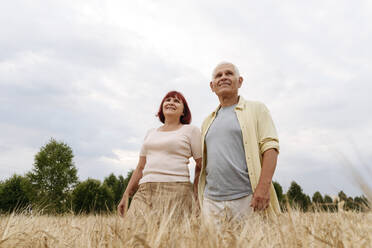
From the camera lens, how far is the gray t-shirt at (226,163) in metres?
3.29

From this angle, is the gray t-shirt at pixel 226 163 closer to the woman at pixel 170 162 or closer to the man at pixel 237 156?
the man at pixel 237 156

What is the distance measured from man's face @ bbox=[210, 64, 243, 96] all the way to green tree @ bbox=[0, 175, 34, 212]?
13.0 m

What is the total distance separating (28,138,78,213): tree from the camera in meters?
16.4

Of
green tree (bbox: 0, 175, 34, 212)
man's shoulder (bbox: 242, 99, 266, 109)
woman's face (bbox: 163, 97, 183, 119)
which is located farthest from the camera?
green tree (bbox: 0, 175, 34, 212)

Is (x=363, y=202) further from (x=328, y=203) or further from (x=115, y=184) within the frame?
(x=115, y=184)

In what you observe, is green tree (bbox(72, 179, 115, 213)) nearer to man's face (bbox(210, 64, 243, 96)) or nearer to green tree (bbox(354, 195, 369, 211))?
man's face (bbox(210, 64, 243, 96))

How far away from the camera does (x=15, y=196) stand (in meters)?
14.1

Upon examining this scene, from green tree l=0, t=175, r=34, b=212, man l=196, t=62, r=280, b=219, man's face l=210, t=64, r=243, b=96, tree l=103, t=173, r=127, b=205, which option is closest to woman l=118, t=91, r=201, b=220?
man l=196, t=62, r=280, b=219

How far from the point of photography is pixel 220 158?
3377mm

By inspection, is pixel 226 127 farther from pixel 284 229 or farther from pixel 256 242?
pixel 256 242

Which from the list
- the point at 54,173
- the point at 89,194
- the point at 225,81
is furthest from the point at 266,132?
the point at 54,173

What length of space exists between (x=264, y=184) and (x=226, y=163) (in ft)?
1.46

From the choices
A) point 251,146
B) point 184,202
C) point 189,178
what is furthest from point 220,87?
point 184,202

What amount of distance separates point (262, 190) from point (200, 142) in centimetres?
103
